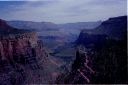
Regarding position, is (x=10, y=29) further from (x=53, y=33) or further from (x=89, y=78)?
(x=89, y=78)

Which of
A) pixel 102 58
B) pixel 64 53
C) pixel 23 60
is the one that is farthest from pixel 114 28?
pixel 23 60

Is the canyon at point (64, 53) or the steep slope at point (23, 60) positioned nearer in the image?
the canyon at point (64, 53)

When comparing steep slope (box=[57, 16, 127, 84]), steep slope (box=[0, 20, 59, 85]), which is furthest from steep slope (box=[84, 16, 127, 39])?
steep slope (box=[0, 20, 59, 85])

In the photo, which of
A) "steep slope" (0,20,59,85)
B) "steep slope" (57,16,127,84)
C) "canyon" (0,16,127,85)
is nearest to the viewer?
"steep slope" (57,16,127,84)

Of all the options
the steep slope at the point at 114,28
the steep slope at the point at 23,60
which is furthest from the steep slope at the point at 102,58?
the steep slope at the point at 23,60

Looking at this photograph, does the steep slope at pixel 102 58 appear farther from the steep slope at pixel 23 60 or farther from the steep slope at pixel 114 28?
the steep slope at pixel 23 60

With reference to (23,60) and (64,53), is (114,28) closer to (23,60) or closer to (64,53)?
(64,53)

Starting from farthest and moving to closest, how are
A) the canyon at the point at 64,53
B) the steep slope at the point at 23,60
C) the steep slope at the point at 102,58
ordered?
1. the steep slope at the point at 23,60
2. the canyon at the point at 64,53
3. the steep slope at the point at 102,58

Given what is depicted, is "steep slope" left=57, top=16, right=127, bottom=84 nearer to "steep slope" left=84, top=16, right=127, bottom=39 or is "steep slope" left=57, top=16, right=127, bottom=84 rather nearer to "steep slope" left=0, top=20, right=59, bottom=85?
"steep slope" left=84, top=16, right=127, bottom=39

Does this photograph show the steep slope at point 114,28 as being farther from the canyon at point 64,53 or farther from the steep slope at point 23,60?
the steep slope at point 23,60

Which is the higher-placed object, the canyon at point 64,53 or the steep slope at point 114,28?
the steep slope at point 114,28

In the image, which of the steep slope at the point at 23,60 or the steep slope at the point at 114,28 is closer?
the steep slope at the point at 114,28

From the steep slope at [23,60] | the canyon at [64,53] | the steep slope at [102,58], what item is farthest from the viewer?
the steep slope at [23,60]
